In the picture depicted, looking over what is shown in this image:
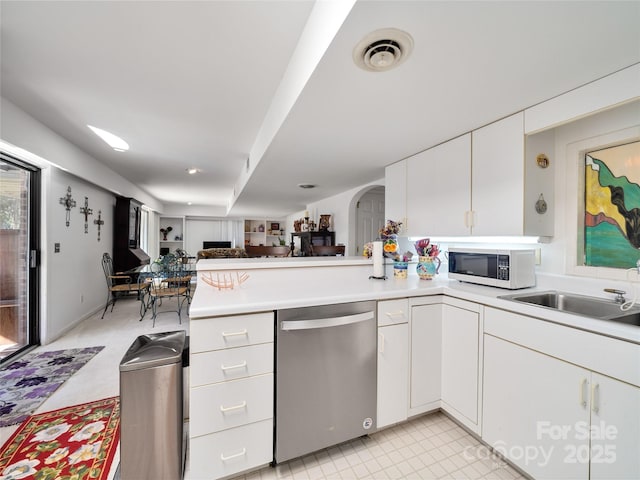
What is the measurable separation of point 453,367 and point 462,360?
102 millimetres

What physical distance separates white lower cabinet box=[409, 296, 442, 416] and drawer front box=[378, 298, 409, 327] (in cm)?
6

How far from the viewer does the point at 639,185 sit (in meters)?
1.49

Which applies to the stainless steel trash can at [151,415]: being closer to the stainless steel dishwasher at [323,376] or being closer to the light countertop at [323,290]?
the light countertop at [323,290]

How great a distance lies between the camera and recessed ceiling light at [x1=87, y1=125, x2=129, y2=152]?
292cm

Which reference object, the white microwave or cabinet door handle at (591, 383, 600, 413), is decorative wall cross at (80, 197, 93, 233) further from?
cabinet door handle at (591, 383, 600, 413)

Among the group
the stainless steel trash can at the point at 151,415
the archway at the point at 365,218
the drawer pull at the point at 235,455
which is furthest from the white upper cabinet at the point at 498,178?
the archway at the point at 365,218

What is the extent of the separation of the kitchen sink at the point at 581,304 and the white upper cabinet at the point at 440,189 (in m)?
0.63

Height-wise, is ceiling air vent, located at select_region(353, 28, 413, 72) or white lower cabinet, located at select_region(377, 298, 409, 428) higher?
ceiling air vent, located at select_region(353, 28, 413, 72)

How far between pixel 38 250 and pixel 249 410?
348 cm

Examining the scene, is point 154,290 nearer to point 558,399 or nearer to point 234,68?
point 234,68

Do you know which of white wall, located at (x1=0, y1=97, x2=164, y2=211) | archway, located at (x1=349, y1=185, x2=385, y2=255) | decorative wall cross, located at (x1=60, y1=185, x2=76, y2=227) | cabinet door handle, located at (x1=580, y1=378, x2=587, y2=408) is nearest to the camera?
cabinet door handle, located at (x1=580, y1=378, x2=587, y2=408)

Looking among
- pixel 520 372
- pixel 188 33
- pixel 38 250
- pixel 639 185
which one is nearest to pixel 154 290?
pixel 38 250

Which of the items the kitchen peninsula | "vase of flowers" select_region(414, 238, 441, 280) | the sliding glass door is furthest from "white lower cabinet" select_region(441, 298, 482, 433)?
the sliding glass door

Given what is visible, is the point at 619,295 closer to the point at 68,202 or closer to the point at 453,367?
the point at 453,367
